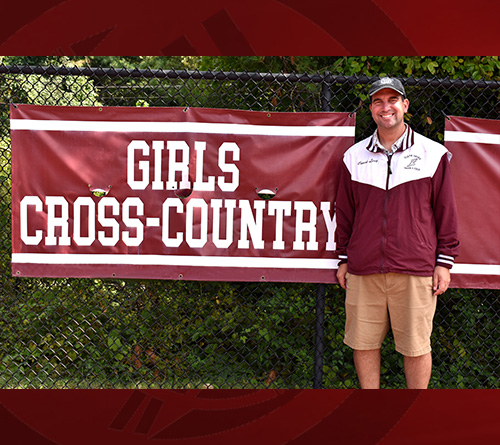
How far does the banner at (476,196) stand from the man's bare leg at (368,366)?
805 millimetres

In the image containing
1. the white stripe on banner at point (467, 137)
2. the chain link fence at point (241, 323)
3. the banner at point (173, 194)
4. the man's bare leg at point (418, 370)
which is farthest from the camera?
the chain link fence at point (241, 323)

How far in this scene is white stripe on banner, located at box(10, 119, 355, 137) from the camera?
145 inches

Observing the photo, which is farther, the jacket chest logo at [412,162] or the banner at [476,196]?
the banner at [476,196]

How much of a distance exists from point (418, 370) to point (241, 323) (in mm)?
1802

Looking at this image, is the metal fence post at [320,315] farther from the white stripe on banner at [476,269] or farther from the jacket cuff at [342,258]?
the white stripe on banner at [476,269]

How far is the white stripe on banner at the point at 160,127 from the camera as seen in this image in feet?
12.1

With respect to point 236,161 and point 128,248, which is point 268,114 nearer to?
point 236,161

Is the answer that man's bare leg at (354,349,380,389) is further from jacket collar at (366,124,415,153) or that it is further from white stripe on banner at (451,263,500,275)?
jacket collar at (366,124,415,153)

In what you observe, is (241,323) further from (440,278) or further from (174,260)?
(440,278)

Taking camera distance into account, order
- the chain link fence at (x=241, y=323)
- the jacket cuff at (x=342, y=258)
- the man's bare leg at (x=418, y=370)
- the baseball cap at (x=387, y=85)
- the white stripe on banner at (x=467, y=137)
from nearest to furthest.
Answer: the baseball cap at (x=387, y=85), the man's bare leg at (x=418, y=370), the jacket cuff at (x=342, y=258), the white stripe on banner at (x=467, y=137), the chain link fence at (x=241, y=323)

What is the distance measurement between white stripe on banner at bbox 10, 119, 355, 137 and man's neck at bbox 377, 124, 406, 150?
0.50 meters

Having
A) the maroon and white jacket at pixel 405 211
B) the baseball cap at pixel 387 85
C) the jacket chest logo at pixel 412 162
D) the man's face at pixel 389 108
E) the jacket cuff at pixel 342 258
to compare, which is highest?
the baseball cap at pixel 387 85

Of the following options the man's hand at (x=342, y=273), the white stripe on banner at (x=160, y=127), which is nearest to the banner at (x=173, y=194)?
the white stripe on banner at (x=160, y=127)

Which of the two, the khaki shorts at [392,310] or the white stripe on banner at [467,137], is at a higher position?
the white stripe on banner at [467,137]
